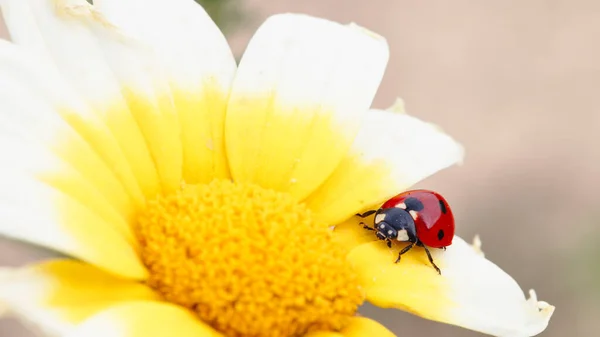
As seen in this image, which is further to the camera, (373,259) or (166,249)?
(373,259)

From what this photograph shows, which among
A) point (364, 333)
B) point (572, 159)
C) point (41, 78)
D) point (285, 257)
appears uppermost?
point (41, 78)

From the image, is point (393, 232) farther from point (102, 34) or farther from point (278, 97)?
point (102, 34)

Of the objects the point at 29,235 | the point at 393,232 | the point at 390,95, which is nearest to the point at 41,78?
the point at 29,235

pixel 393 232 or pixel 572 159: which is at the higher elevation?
pixel 393 232

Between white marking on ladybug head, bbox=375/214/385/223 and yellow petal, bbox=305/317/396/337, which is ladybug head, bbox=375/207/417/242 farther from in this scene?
yellow petal, bbox=305/317/396/337

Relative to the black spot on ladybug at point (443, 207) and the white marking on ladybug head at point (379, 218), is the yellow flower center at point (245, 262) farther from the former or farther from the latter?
the black spot on ladybug at point (443, 207)

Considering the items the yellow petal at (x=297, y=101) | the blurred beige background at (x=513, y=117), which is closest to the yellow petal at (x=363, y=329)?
the yellow petal at (x=297, y=101)

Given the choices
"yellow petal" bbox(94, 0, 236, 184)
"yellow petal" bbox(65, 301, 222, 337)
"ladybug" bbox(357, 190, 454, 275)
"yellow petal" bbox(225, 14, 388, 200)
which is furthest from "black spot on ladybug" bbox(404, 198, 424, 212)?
"yellow petal" bbox(65, 301, 222, 337)
